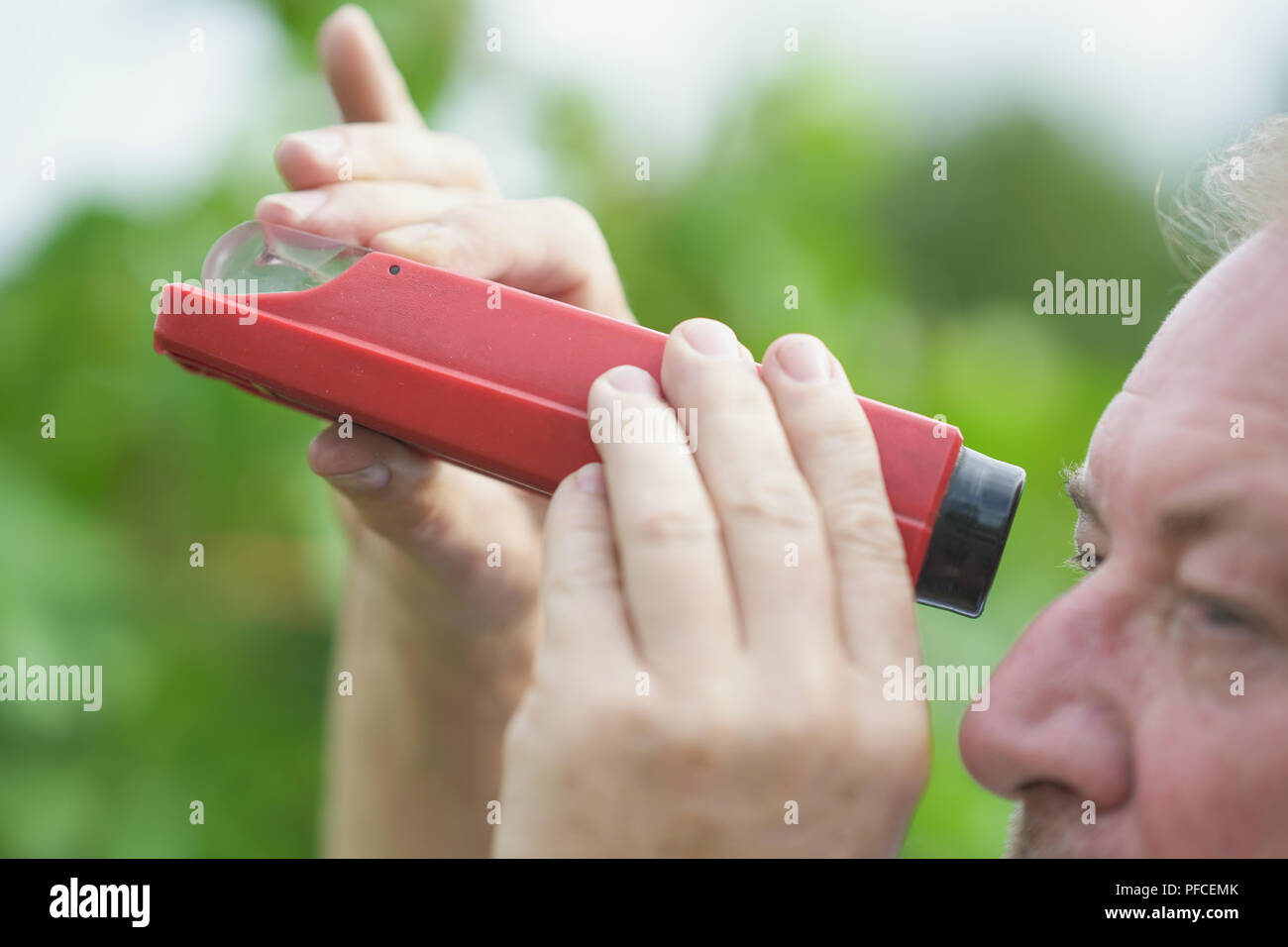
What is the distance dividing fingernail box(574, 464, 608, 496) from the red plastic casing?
0.02 metres

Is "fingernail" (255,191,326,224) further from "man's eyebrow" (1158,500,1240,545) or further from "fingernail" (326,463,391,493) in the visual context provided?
"man's eyebrow" (1158,500,1240,545)

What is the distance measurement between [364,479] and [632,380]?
35 cm

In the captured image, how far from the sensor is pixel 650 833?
615mm

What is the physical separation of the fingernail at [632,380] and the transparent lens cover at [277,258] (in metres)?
0.23

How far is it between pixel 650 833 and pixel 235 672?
168 centimetres

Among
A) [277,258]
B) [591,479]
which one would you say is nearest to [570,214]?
[277,258]

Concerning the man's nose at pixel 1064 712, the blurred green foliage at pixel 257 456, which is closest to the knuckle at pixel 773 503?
the man's nose at pixel 1064 712

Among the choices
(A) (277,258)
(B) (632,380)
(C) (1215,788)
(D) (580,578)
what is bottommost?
(C) (1215,788)

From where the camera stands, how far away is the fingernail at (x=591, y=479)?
69 centimetres

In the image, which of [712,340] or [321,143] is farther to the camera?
[321,143]

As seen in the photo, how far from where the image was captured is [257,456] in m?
1.99

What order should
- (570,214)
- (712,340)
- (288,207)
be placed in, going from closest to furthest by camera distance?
(712,340) → (288,207) → (570,214)

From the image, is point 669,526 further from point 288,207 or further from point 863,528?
point 288,207
